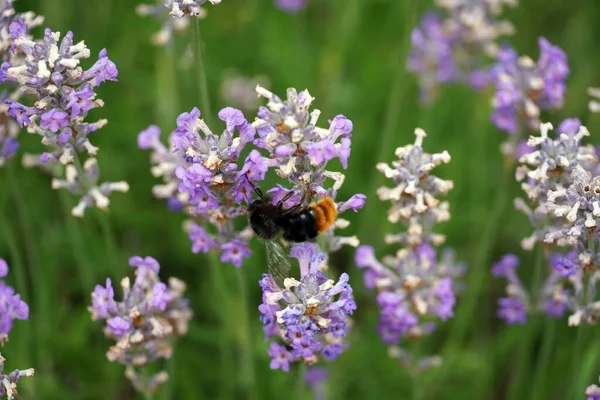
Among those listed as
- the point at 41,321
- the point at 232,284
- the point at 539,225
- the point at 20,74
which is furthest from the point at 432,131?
the point at 20,74

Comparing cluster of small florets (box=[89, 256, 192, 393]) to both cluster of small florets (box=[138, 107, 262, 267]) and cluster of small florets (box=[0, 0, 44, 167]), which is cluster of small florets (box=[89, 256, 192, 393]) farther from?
cluster of small florets (box=[0, 0, 44, 167])

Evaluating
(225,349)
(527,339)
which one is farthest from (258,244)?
(527,339)

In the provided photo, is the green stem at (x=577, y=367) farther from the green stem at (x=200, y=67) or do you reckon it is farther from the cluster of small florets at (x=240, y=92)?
the cluster of small florets at (x=240, y=92)

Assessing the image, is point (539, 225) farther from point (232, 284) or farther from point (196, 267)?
point (196, 267)

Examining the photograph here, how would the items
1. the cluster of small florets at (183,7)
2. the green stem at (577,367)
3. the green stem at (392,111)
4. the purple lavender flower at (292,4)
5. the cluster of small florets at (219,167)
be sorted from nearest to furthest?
the cluster of small florets at (219,167), the cluster of small florets at (183,7), the green stem at (577,367), the green stem at (392,111), the purple lavender flower at (292,4)

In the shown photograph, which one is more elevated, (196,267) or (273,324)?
(196,267)

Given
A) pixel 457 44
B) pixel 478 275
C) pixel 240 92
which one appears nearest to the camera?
pixel 478 275

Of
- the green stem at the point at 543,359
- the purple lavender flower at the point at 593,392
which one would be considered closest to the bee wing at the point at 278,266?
the purple lavender flower at the point at 593,392

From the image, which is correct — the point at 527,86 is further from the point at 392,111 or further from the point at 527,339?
the point at 527,339
